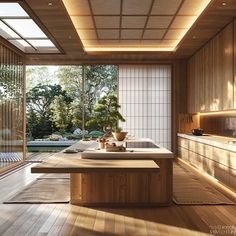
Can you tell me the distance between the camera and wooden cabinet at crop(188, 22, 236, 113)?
5.18 m

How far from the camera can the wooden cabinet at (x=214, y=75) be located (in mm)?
5176

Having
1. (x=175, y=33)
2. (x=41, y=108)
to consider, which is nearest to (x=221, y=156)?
(x=175, y=33)

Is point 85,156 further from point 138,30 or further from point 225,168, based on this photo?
point 138,30

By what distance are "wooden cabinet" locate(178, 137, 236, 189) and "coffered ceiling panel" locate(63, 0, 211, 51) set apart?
85.7 inches

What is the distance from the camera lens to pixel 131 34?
6.52 m

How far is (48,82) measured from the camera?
14.9 metres

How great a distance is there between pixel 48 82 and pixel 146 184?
38.3 feet

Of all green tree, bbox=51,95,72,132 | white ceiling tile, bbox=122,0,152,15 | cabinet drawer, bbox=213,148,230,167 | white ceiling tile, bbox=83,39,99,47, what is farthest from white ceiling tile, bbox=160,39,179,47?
green tree, bbox=51,95,72,132

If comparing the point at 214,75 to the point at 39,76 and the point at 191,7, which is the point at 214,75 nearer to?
the point at 191,7

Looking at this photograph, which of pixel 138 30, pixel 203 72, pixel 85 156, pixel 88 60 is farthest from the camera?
pixel 88 60

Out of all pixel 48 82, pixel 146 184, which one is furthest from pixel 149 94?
pixel 48 82

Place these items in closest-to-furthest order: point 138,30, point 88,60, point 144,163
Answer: point 144,163 → point 138,30 → point 88,60

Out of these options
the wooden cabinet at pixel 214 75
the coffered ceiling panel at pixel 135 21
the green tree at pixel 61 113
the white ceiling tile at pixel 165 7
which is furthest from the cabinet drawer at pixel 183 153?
the green tree at pixel 61 113

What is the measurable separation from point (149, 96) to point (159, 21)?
121 inches
